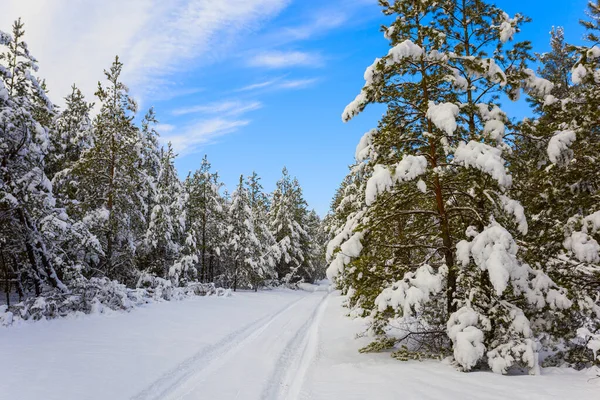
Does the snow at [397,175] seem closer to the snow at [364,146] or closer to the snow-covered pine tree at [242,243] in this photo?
the snow at [364,146]

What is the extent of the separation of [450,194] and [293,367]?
19.6 ft

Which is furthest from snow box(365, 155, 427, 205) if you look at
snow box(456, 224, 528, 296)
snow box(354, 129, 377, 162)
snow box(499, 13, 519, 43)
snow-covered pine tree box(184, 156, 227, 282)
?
snow-covered pine tree box(184, 156, 227, 282)

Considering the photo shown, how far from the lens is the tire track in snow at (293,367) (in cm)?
672

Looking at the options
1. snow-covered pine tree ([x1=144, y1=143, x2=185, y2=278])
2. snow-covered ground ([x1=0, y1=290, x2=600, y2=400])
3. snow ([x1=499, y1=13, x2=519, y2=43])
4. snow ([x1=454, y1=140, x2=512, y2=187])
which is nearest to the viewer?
snow-covered ground ([x1=0, y1=290, x2=600, y2=400])

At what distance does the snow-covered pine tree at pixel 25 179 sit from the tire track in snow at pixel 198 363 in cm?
736

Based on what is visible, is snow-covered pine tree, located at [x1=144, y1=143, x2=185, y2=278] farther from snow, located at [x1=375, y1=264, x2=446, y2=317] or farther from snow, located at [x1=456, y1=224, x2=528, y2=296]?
snow, located at [x1=456, y1=224, x2=528, y2=296]

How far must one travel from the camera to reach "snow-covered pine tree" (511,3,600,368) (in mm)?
7922

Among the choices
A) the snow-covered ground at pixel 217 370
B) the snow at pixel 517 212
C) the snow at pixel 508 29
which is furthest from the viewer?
the snow at pixel 508 29

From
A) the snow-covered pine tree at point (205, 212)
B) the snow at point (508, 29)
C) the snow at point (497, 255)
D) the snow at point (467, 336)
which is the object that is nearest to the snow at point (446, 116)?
the snow at point (497, 255)

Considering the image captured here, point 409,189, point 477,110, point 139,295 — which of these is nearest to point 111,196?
point 139,295

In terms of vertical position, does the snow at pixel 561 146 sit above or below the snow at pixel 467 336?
above

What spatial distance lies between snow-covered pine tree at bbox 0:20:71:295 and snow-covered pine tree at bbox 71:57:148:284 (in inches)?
84.2

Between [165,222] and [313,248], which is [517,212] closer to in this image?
[165,222]

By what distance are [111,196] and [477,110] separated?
51.5 feet
